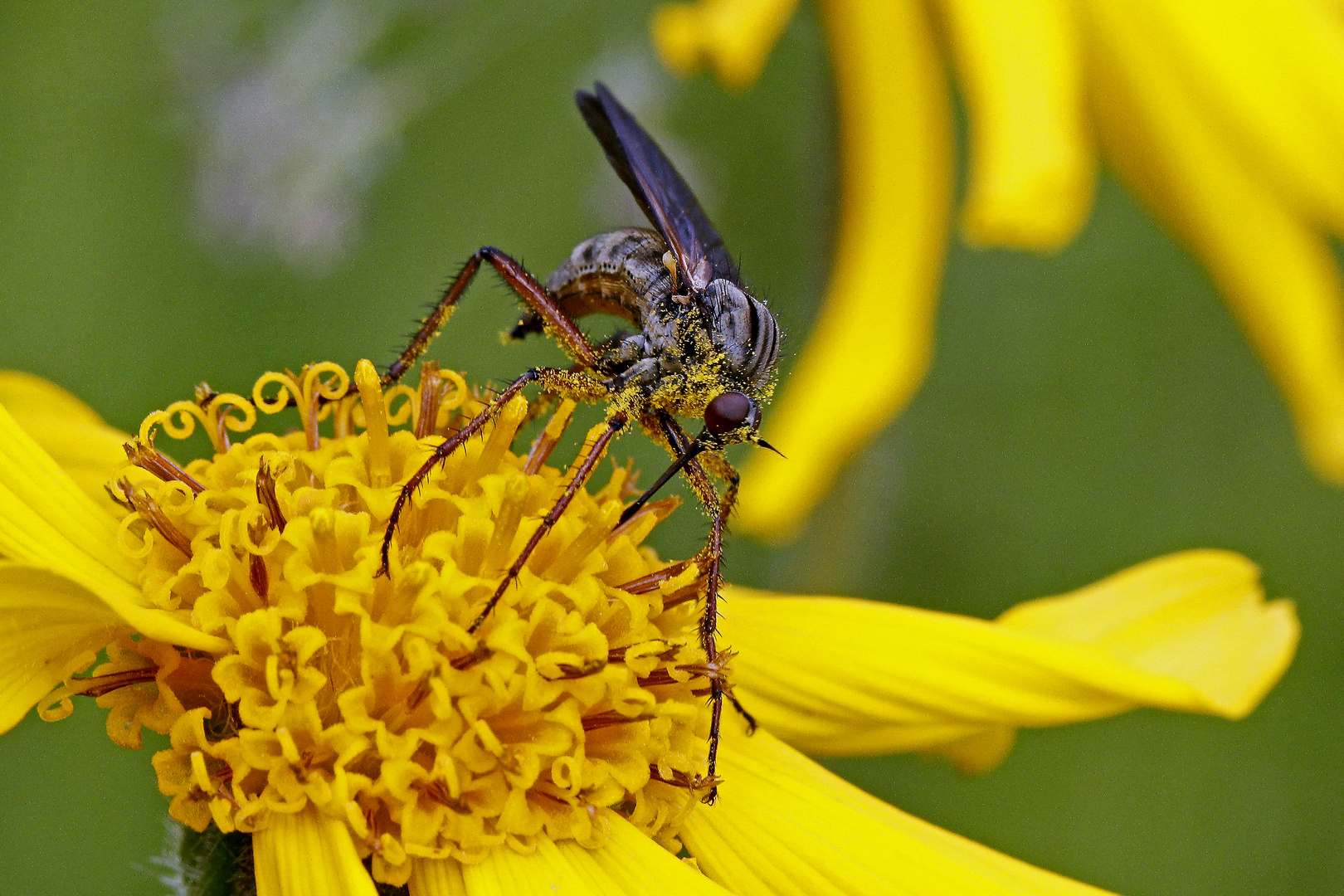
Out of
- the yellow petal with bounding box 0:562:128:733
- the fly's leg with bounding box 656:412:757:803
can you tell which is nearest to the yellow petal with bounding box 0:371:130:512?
the yellow petal with bounding box 0:562:128:733

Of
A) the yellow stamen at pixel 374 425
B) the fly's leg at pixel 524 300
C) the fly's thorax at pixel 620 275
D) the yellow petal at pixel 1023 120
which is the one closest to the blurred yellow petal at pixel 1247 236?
the yellow petal at pixel 1023 120

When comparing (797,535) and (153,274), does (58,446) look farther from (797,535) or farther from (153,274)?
(797,535)

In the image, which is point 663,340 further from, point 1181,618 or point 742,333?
point 1181,618

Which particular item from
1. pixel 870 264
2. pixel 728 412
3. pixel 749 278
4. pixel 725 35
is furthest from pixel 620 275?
pixel 749 278

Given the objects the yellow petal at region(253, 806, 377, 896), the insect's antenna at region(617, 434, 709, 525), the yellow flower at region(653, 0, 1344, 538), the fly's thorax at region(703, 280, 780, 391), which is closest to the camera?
the yellow petal at region(253, 806, 377, 896)

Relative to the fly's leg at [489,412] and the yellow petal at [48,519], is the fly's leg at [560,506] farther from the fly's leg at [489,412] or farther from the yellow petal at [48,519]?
the yellow petal at [48,519]

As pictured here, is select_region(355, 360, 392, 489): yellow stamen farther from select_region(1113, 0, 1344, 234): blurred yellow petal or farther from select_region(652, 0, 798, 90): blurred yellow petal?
select_region(1113, 0, 1344, 234): blurred yellow petal
